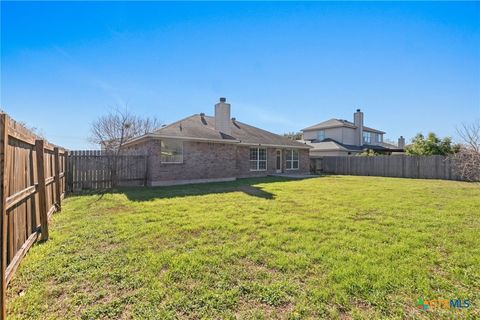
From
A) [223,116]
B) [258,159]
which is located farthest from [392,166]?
[223,116]

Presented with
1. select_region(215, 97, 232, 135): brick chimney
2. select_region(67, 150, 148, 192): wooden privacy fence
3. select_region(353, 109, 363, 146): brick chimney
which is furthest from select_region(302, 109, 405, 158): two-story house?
select_region(67, 150, 148, 192): wooden privacy fence

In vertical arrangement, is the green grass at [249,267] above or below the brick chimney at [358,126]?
below

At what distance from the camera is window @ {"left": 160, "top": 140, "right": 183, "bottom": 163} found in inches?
508

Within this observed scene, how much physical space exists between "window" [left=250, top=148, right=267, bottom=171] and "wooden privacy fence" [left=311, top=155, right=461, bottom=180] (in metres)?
8.39

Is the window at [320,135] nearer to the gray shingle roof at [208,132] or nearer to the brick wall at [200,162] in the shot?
the gray shingle roof at [208,132]

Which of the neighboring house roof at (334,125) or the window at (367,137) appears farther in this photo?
the window at (367,137)

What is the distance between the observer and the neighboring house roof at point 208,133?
43.8ft

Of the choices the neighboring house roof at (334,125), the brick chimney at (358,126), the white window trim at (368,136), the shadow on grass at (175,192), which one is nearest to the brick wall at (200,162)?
the shadow on grass at (175,192)

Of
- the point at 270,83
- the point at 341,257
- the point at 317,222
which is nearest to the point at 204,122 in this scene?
the point at 270,83

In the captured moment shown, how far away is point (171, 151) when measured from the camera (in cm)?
1320

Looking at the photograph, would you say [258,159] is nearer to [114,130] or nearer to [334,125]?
[114,130]

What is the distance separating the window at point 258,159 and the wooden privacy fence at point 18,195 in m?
14.6

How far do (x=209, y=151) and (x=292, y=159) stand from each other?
954 centimetres

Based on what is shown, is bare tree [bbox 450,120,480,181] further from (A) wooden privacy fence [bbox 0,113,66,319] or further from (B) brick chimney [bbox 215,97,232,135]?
(B) brick chimney [bbox 215,97,232,135]
